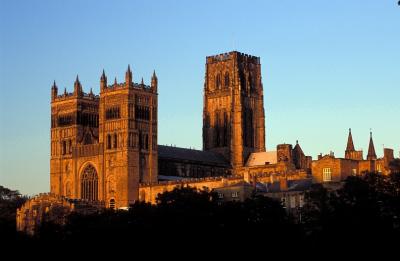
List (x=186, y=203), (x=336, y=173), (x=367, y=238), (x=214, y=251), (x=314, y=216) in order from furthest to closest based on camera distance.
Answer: (x=336, y=173) → (x=186, y=203) → (x=314, y=216) → (x=214, y=251) → (x=367, y=238)

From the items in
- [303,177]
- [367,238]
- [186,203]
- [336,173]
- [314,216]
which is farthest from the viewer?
[303,177]

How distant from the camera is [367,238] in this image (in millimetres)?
122938

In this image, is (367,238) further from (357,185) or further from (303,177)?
(303,177)

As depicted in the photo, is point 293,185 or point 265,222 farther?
point 293,185

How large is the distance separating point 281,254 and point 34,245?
39917 millimetres

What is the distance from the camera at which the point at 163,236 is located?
138875 mm

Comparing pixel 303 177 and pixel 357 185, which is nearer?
pixel 357 185

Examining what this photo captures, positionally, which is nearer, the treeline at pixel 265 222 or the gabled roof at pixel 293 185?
the treeline at pixel 265 222

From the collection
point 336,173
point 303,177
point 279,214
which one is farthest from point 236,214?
point 303,177

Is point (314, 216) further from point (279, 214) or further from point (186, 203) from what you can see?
point (186, 203)

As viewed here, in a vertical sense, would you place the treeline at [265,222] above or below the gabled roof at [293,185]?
below

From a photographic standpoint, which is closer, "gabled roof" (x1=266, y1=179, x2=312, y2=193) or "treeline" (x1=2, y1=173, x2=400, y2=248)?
"treeline" (x1=2, y1=173, x2=400, y2=248)

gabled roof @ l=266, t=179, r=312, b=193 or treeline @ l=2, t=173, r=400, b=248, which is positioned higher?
gabled roof @ l=266, t=179, r=312, b=193

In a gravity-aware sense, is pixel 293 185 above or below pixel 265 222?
above
